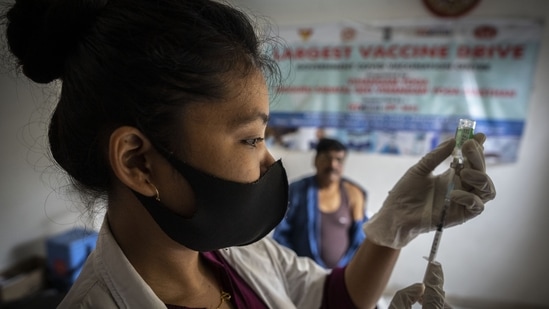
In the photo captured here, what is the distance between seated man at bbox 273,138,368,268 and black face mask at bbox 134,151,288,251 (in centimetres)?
150

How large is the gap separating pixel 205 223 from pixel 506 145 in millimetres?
2642

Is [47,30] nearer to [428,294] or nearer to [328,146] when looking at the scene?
[428,294]

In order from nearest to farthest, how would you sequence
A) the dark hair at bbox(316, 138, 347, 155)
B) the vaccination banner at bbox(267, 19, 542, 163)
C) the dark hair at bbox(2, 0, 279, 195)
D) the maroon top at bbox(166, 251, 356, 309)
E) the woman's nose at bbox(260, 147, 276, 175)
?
the dark hair at bbox(2, 0, 279, 195) → the woman's nose at bbox(260, 147, 276, 175) → the maroon top at bbox(166, 251, 356, 309) → the dark hair at bbox(316, 138, 347, 155) → the vaccination banner at bbox(267, 19, 542, 163)

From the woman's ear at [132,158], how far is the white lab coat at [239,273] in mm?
158

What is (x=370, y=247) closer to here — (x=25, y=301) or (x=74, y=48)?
(x=74, y=48)

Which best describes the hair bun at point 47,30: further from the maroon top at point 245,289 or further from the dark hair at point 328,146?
the dark hair at point 328,146

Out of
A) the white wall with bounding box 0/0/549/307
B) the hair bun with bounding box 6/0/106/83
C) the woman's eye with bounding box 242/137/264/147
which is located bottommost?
the white wall with bounding box 0/0/549/307

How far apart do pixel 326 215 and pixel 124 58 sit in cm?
193

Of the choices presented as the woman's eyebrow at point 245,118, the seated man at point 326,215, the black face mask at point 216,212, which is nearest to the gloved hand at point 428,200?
the black face mask at point 216,212

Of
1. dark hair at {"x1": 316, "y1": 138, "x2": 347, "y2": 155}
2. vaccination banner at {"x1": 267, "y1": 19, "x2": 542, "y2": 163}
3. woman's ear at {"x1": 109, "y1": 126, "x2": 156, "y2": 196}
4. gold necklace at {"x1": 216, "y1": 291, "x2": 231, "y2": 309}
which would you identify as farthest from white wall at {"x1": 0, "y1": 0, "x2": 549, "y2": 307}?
woman's ear at {"x1": 109, "y1": 126, "x2": 156, "y2": 196}

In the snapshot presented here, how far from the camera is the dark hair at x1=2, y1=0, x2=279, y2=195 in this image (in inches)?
23.4

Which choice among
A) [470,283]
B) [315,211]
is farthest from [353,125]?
[470,283]

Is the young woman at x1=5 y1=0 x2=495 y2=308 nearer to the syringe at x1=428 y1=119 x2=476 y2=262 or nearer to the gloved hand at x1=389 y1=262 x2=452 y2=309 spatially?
the syringe at x1=428 y1=119 x2=476 y2=262

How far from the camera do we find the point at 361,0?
2.70 metres
